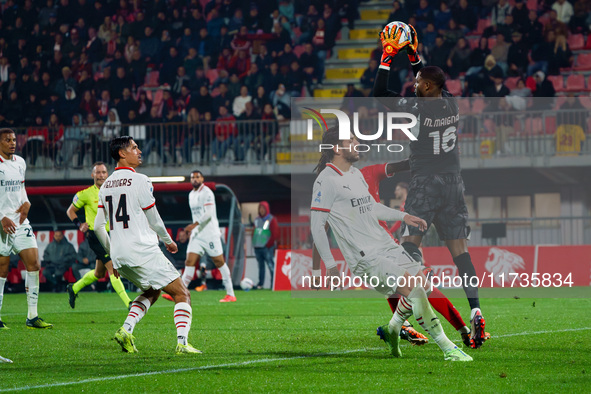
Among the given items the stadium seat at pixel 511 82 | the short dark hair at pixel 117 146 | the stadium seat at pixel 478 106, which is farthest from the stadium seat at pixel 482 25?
the short dark hair at pixel 117 146

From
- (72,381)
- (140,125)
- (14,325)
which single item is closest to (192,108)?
(140,125)

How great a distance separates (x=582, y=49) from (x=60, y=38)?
1653 centimetres

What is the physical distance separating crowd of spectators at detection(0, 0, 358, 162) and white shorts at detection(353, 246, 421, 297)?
55.9 ft

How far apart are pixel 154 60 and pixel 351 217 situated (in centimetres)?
2180

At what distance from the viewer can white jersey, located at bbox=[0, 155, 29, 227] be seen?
1082 cm

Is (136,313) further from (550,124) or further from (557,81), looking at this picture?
(557,81)

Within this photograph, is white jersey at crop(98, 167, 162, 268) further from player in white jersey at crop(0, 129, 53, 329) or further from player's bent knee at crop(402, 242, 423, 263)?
player in white jersey at crop(0, 129, 53, 329)

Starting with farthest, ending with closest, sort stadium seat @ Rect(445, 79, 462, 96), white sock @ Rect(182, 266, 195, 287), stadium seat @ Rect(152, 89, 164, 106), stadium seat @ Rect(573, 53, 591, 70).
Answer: stadium seat @ Rect(152, 89, 164, 106), stadium seat @ Rect(573, 53, 591, 70), stadium seat @ Rect(445, 79, 462, 96), white sock @ Rect(182, 266, 195, 287)

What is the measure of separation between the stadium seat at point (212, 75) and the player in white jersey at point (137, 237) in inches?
764

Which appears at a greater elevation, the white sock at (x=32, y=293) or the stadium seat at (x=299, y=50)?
the stadium seat at (x=299, y=50)

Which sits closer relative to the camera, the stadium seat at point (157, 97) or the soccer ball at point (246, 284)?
the soccer ball at point (246, 284)

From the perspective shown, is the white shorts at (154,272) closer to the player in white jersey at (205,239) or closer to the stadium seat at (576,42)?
the player in white jersey at (205,239)

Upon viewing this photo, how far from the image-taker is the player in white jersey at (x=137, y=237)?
783 cm

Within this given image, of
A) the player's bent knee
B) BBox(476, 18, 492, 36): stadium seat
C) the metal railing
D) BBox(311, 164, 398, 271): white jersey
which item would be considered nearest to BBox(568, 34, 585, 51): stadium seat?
BBox(476, 18, 492, 36): stadium seat
